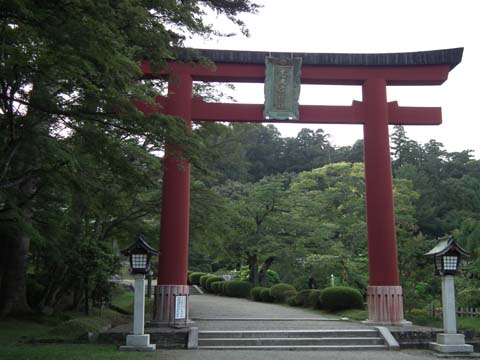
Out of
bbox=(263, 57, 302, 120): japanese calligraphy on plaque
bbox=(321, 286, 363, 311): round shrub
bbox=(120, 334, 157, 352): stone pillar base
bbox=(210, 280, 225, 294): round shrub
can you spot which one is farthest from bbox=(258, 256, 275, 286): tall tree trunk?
bbox=(120, 334, 157, 352): stone pillar base

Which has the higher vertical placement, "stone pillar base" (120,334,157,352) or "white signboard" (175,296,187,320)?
"white signboard" (175,296,187,320)

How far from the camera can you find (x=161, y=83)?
51.1ft

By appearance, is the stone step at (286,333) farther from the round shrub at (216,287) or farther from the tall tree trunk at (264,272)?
the round shrub at (216,287)

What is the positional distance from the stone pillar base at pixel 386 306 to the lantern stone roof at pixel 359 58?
619 centimetres

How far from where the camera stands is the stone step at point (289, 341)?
10.8 metres

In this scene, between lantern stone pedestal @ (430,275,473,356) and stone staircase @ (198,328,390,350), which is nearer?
lantern stone pedestal @ (430,275,473,356)

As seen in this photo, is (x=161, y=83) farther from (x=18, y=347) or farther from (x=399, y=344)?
(x=399, y=344)

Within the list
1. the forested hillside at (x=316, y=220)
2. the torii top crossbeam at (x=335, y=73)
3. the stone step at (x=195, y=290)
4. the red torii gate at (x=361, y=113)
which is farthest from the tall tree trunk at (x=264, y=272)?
the torii top crossbeam at (x=335, y=73)

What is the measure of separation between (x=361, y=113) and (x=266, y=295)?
1359 cm

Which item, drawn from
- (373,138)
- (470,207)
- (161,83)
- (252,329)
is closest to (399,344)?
(252,329)

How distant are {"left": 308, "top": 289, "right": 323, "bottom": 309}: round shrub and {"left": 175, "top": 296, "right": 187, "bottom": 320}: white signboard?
7.89 metres

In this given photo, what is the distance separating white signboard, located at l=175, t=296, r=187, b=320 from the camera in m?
12.3

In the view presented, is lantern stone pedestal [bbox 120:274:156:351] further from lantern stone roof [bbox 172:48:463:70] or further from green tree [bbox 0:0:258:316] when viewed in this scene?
lantern stone roof [bbox 172:48:463:70]

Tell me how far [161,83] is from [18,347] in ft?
29.1
